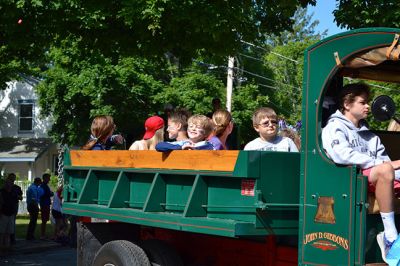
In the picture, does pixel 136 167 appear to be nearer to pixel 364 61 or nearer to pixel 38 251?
pixel 364 61

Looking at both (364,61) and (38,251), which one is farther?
(38,251)

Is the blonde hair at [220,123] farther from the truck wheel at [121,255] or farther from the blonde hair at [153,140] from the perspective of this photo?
the truck wheel at [121,255]

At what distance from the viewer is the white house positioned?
147 feet

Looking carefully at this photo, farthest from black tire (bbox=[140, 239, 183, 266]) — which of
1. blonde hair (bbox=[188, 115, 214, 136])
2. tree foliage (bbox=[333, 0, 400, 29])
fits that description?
tree foliage (bbox=[333, 0, 400, 29])

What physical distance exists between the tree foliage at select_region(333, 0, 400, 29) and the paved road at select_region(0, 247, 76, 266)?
6609mm

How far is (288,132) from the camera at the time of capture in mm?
→ 8172

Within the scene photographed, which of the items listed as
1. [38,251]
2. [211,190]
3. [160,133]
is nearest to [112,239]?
[160,133]

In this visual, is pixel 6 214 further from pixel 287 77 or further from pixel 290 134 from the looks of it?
pixel 287 77

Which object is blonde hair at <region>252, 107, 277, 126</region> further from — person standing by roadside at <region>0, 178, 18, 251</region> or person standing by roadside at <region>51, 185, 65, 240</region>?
person standing by roadside at <region>51, 185, 65, 240</region>

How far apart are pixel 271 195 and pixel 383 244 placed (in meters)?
0.89

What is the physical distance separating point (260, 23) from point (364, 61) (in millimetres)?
10757

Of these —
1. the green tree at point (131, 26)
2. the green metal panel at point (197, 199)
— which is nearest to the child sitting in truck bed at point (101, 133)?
the green metal panel at point (197, 199)

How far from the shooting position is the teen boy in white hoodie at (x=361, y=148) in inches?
202

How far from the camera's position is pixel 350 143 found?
218 inches
